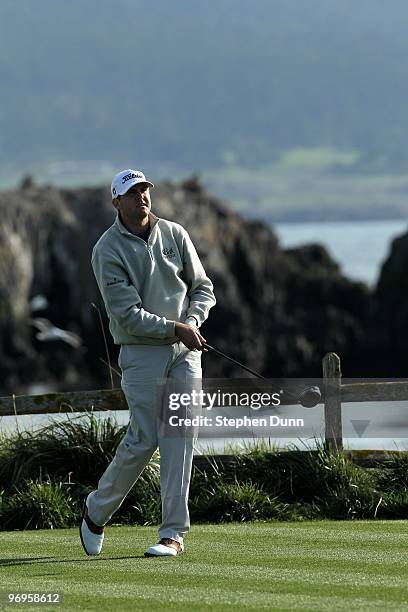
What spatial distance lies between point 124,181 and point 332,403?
402cm

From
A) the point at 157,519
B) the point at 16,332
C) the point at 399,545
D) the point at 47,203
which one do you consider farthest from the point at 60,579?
the point at 47,203

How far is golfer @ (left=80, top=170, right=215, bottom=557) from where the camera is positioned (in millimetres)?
9305

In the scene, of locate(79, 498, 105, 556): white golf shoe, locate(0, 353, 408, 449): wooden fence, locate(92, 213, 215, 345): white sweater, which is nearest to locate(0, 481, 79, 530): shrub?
locate(0, 353, 408, 449): wooden fence

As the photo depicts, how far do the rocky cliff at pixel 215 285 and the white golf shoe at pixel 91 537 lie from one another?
66118 mm

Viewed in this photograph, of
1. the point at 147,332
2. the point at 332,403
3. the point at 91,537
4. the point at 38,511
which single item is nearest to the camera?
the point at 147,332

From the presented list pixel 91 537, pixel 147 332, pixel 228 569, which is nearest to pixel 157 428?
pixel 147 332

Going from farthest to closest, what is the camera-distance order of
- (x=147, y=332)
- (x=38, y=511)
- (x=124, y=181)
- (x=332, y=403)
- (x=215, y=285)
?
1. (x=215, y=285)
2. (x=332, y=403)
3. (x=38, y=511)
4. (x=124, y=181)
5. (x=147, y=332)

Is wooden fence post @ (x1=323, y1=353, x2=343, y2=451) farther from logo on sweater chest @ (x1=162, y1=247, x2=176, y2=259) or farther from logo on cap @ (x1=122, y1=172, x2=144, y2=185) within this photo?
logo on cap @ (x1=122, y1=172, x2=144, y2=185)

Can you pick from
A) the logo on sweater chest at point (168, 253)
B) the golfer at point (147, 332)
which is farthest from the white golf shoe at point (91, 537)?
the logo on sweater chest at point (168, 253)

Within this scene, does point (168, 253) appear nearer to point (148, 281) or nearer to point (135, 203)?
point (148, 281)

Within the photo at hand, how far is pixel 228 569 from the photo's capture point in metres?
8.84

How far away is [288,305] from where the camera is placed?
98.7 meters

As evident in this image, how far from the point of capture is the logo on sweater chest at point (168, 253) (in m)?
9.46

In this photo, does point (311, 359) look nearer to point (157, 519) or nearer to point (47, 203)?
point (47, 203)
